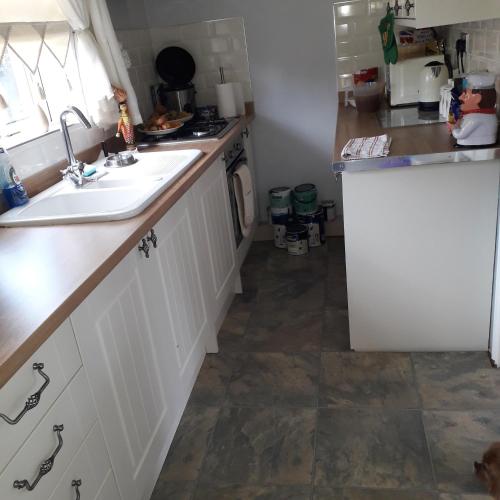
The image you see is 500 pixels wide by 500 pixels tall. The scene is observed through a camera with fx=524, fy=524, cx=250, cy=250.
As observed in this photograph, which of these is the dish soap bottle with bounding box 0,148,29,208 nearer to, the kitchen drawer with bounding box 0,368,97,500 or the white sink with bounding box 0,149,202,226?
the white sink with bounding box 0,149,202,226

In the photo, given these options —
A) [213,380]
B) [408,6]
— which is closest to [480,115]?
[408,6]

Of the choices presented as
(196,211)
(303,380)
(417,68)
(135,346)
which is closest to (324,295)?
(303,380)

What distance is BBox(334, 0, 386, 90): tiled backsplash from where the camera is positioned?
313cm

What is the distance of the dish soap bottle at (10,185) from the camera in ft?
5.99

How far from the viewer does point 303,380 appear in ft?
7.28

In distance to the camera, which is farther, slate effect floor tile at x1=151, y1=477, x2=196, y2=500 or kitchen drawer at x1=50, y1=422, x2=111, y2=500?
slate effect floor tile at x1=151, y1=477, x2=196, y2=500

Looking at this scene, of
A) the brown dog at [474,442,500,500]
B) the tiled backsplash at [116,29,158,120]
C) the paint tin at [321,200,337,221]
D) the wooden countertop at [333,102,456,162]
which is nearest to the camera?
the brown dog at [474,442,500,500]

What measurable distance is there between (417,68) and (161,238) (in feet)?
5.79

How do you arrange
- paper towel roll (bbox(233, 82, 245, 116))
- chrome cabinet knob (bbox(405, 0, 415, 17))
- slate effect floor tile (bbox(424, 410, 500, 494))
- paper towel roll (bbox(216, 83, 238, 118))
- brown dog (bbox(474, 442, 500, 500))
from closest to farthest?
1. brown dog (bbox(474, 442, 500, 500))
2. slate effect floor tile (bbox(424, 410, 500, 494))
3. chrome cabinet knob (bbox(405, 0, 415, 17))
4. paper towel roll (bbox(216, 83, 238, 118))
5. paper towel roll (bbox(233, 82, 245, 116))

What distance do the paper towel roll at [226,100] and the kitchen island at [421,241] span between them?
1.12 meters

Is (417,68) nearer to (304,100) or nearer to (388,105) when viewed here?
(388,105)

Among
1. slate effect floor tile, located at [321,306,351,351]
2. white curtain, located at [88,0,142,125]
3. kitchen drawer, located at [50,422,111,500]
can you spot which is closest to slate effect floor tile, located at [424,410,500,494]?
slate effect floor tile, located at [321,306,351,351]

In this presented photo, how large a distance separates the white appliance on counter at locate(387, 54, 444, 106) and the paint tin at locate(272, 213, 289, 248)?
3.37 feet

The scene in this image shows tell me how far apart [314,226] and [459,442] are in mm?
1898
